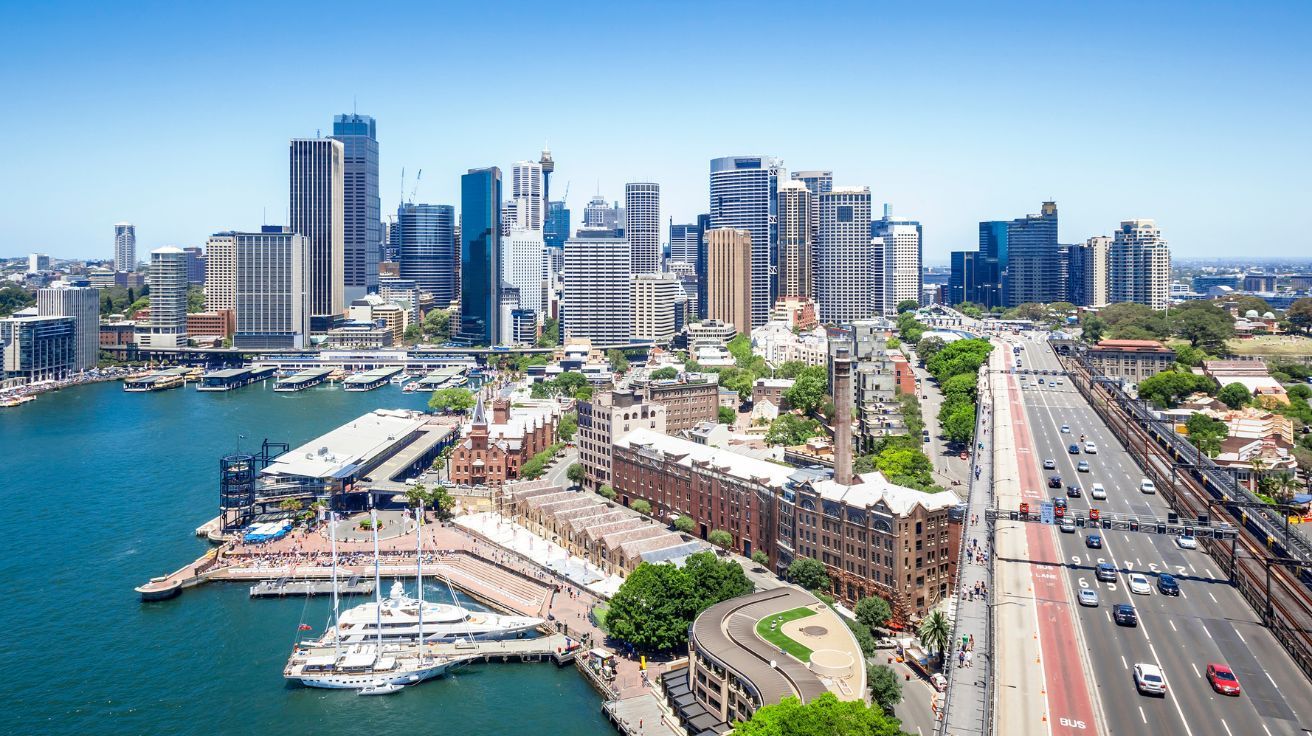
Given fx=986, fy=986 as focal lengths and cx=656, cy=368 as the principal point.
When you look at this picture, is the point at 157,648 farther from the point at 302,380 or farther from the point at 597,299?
the point at 597,299

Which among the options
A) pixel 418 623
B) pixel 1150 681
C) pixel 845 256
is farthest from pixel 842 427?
pixel 845 256

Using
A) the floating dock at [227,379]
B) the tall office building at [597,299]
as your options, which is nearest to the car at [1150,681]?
the tall office building at [597,299]

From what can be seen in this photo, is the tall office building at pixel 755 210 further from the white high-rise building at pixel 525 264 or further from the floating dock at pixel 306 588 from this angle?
the floating dock at pixel 306 588

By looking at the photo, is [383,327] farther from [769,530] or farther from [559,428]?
[769,530]

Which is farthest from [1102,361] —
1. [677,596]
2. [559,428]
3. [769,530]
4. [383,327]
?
[383,327]

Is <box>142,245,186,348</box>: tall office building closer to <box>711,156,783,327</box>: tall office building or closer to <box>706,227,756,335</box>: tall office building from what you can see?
<box>706,227,756,335</box>: tall office building

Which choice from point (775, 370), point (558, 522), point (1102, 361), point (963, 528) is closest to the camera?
point (963, 528)

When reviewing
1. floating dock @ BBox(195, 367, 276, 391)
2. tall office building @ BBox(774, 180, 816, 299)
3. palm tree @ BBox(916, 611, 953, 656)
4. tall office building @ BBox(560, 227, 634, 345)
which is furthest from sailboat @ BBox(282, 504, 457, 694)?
tall office building @ BBox(774, 180, 816, 299)
